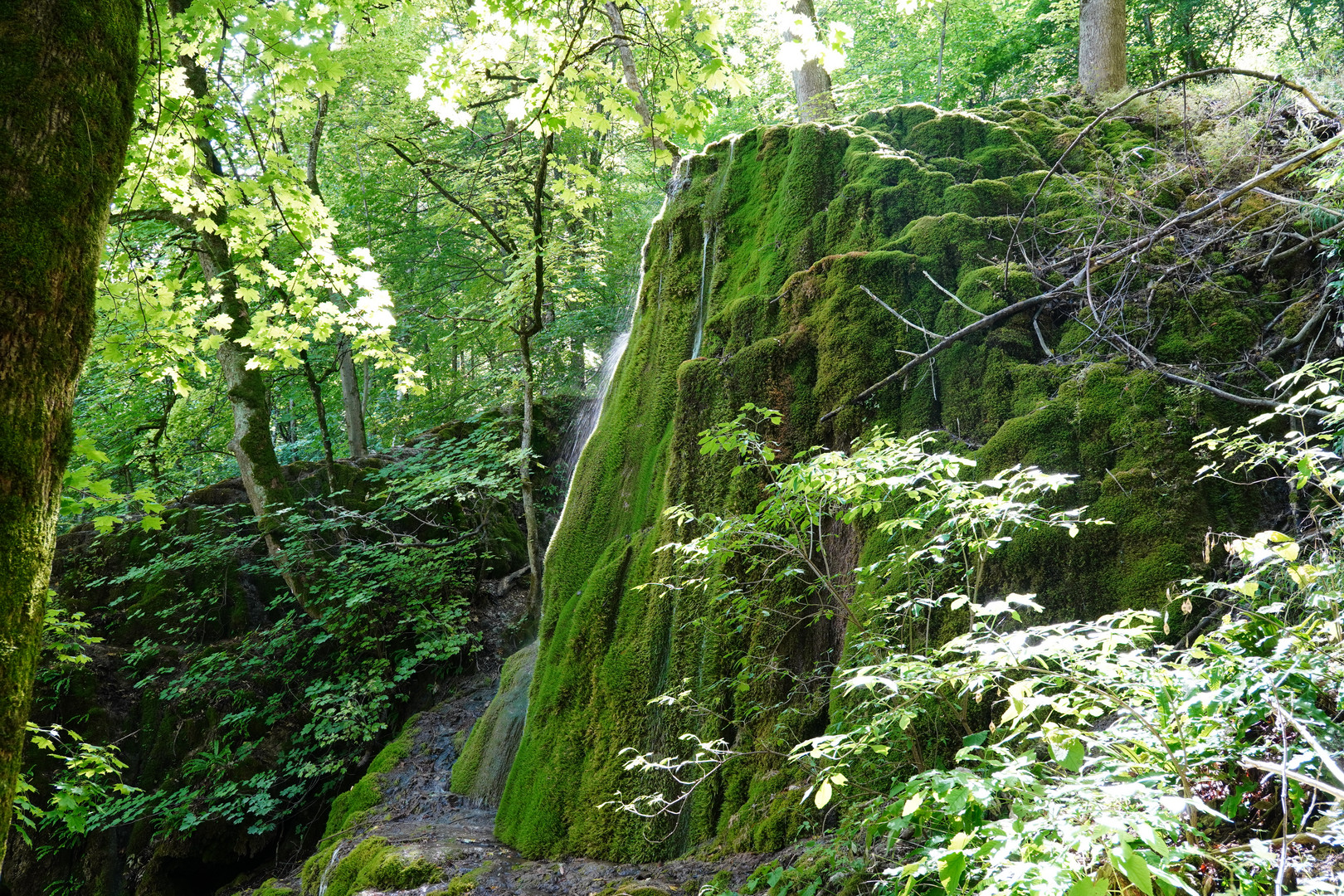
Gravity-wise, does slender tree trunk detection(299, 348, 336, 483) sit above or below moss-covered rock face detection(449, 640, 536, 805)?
above

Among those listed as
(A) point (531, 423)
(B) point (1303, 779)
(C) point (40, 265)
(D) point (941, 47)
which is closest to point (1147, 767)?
(B) point (1303, 779)

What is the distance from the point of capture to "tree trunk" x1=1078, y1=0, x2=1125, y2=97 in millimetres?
7617

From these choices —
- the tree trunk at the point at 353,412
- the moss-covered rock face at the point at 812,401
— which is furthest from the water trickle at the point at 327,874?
the tree trunk at the point at 353,412

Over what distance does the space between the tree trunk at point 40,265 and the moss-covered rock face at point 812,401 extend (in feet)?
9.44

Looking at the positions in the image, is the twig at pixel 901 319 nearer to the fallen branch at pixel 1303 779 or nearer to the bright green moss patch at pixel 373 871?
the fallen branch at pixel 1303 779

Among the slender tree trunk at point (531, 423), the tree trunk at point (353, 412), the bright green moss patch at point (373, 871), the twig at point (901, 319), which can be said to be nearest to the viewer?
the twig at point (901, 319)

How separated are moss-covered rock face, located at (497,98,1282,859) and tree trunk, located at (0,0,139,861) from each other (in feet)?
9.44

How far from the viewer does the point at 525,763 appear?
18.9 feet

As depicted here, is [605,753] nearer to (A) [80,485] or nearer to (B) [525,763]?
(B) [525,763]

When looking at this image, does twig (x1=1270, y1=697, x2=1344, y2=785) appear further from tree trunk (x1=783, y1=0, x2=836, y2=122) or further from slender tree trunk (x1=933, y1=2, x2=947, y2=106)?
slender tree trunk (x1=933, y1=2, x2=947, y2=106)

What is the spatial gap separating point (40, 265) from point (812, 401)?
160 inches

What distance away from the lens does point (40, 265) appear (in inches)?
69.7

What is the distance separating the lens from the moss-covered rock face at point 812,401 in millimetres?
3674

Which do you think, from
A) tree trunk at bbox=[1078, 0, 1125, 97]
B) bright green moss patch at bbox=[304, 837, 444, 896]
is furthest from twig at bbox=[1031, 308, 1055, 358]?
bright green moss patch at bbox=[304, 837, 444, 896]
